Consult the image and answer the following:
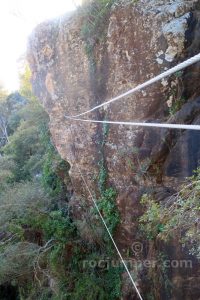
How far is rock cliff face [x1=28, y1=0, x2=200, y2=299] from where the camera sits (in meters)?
4.61

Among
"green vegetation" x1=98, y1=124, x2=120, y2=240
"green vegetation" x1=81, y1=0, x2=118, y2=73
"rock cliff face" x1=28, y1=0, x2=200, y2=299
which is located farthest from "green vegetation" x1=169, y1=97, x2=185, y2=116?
"green vegetation" x1=81, y1=0, x2=118, y2=73

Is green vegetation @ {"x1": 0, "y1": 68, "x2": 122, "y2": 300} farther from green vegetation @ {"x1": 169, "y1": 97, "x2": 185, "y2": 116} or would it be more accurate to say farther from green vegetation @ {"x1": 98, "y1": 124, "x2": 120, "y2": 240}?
green vegetation @ {"x1": 169, "y1": 97, "x2": 185, "y2": 116}

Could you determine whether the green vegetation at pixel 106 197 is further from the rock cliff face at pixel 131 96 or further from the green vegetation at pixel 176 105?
the green vegetation at pixel 176 105

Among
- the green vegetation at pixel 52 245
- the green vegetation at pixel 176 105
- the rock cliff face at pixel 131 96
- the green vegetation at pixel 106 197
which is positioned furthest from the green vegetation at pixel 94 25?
the green vegetation at pixel 52 245

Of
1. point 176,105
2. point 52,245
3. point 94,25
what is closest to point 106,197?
point 52,245

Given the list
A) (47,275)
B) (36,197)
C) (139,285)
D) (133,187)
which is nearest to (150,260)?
(139,285)

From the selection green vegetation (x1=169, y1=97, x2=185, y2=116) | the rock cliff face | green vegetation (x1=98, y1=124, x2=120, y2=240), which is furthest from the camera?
green vegetation (x1=98, y1=124, x2=120, y2=240)

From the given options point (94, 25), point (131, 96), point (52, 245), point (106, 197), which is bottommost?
point (52, 245)

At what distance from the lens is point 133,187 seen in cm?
534

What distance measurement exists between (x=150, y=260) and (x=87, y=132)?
2.90 meters

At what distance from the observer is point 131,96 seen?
17.0ft

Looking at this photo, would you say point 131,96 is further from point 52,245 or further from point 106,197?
point 52,245

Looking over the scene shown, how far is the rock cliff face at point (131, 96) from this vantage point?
4.61 metres

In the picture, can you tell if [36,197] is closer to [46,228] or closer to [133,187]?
[46,228]
